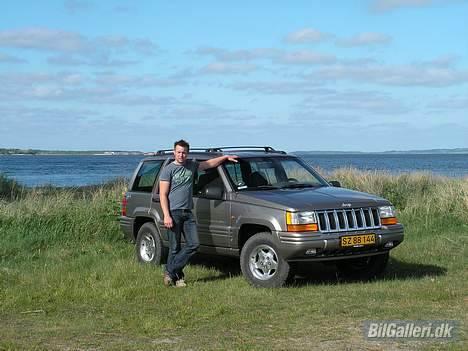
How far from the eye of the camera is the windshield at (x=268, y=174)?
394 inches

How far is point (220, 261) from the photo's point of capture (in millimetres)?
11703

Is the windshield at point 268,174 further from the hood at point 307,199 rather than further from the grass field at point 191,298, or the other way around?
the grass field at point 191,298

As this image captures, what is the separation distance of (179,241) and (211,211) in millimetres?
703

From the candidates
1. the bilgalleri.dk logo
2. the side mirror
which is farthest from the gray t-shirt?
the bilgalleri.dk logo

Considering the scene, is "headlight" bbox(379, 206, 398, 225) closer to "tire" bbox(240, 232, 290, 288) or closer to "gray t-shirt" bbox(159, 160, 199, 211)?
"tire" bbox(240, 232, 290, 288)

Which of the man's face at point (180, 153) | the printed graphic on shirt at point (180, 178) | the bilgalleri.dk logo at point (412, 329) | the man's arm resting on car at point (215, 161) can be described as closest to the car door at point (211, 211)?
the man's arm resting on car at point (215, 161)

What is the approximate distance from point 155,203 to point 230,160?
1528 mm

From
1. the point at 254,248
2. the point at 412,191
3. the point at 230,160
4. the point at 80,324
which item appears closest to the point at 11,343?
the point at 80,324

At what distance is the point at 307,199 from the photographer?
922 cm

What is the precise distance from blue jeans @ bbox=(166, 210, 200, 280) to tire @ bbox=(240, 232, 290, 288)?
69cm

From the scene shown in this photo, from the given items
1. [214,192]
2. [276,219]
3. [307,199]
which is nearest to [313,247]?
[276,219]

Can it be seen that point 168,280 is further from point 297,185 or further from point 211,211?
point 297,185

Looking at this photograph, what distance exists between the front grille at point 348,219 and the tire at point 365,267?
2.46 feet

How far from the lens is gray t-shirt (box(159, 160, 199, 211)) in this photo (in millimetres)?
9438
